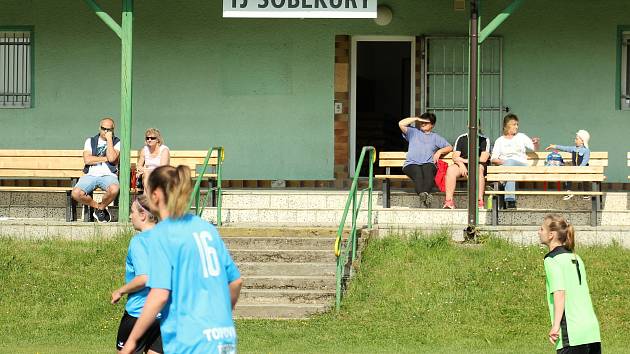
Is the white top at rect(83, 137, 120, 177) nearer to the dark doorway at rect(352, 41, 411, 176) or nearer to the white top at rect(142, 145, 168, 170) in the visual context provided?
the white top at rect(142, 145, 168, 170)

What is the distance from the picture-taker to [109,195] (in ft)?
51.1

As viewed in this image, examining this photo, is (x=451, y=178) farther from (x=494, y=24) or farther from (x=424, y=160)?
(x=494, y=24)

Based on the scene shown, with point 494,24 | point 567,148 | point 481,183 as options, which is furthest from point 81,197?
point 567,148

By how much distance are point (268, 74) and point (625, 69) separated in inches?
206

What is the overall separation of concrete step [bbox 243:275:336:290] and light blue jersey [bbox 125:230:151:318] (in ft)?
19.6

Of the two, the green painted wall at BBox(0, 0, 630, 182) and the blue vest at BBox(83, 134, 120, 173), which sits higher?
the green painted wall at BBox(0, 0, 630, 182)

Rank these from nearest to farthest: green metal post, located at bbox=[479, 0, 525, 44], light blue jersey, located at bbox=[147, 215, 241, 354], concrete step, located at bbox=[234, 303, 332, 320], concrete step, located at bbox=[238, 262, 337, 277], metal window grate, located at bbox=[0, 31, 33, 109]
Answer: light blue jersey, located at bbox=[147, 215, 241, 354] → concrete step, located at bbox=[234, 303, 332, 320] → concrete step, located at bbox=[238, 262, 337, 277] → green metal post, located at bbox=[479, 0, 525, 44] → metal window grate, located at bbox=[0, 31, 33, 109]

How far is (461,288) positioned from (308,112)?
5725 millimetres

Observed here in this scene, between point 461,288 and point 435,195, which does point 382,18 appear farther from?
point 461,288

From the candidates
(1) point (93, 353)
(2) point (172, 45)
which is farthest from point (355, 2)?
(1) point (93, 353)

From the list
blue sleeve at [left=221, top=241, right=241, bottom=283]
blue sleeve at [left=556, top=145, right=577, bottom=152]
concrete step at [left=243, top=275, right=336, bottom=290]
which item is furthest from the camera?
blue sleeve at [left=556, top=145, right=577, bottom=152]

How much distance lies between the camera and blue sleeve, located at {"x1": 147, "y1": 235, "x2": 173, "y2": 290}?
19.6ft

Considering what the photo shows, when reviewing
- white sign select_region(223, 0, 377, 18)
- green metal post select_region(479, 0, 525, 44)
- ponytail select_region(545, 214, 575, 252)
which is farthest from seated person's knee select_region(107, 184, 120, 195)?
ponytail select_region(545, 214, 575, 252)

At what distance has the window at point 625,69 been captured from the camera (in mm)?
18344
